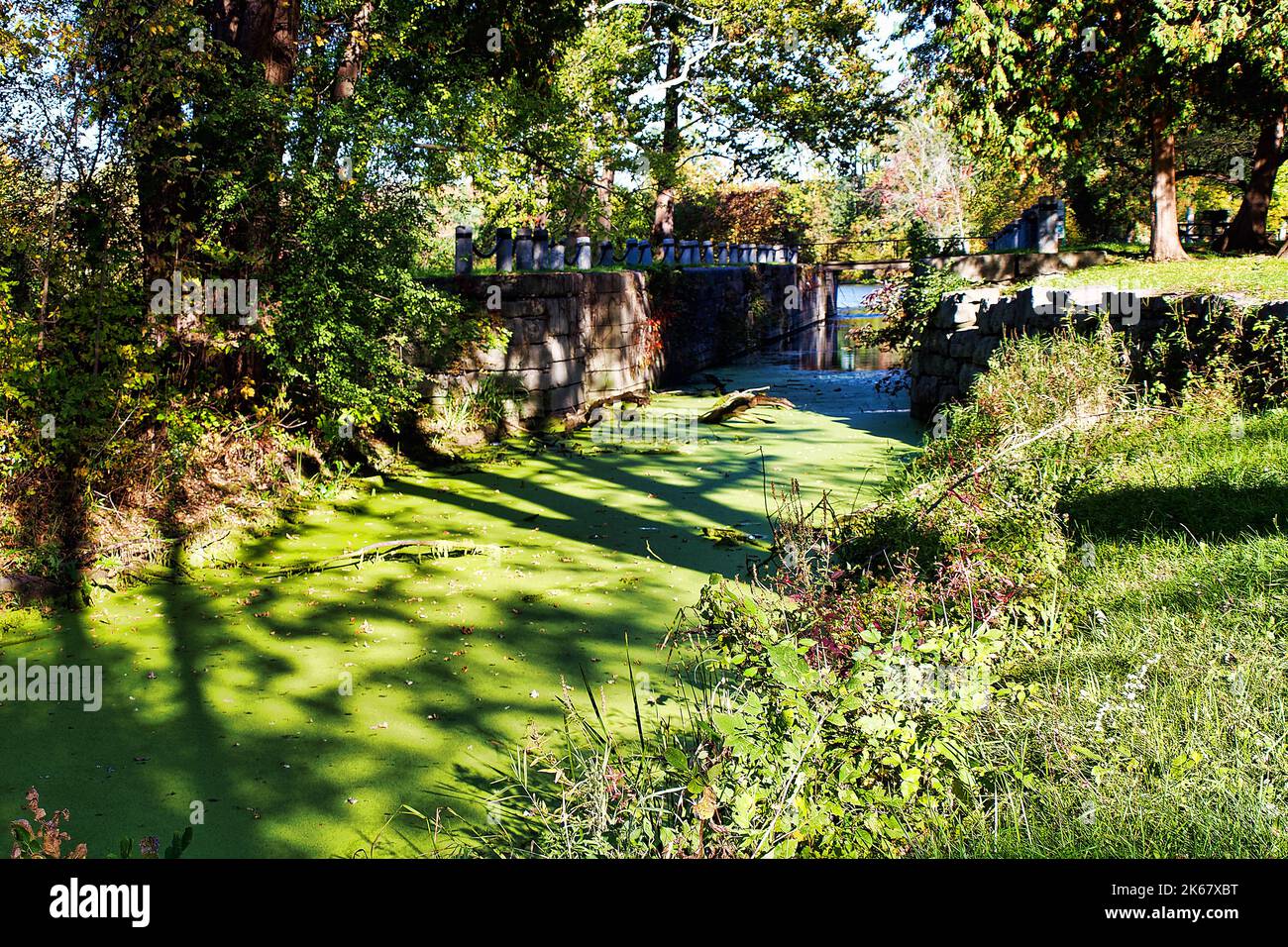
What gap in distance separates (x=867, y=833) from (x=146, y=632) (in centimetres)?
440

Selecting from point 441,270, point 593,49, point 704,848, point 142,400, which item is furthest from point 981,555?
point 593,49

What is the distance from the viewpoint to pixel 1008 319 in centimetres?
1044

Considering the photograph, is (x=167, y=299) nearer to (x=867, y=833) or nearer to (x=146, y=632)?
(x=146, y=632)

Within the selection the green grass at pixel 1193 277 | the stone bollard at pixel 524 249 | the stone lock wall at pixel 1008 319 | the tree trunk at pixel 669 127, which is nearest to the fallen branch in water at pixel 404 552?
the stone lock wall at pixel 1008 319

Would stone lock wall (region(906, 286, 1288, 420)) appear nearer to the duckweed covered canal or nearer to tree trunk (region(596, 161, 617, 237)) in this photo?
the duckweed covered canal

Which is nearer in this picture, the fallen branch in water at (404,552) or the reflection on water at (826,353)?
the fallen branch in water at (404,552)

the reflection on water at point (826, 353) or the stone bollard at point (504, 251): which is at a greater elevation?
the stone bollard at point (504, 251)

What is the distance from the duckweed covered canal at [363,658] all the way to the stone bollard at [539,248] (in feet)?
16.4

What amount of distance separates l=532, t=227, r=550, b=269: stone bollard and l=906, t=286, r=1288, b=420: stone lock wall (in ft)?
17.3

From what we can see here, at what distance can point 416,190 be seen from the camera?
30.2ft

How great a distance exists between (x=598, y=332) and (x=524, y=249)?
60.0 inches

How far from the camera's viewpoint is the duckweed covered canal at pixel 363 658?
3.94 metres

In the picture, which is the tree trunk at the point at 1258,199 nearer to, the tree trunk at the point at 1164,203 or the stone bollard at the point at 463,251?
the tree trunk at the point at 1164,203

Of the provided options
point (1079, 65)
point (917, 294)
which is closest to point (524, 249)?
point (917, 294)
